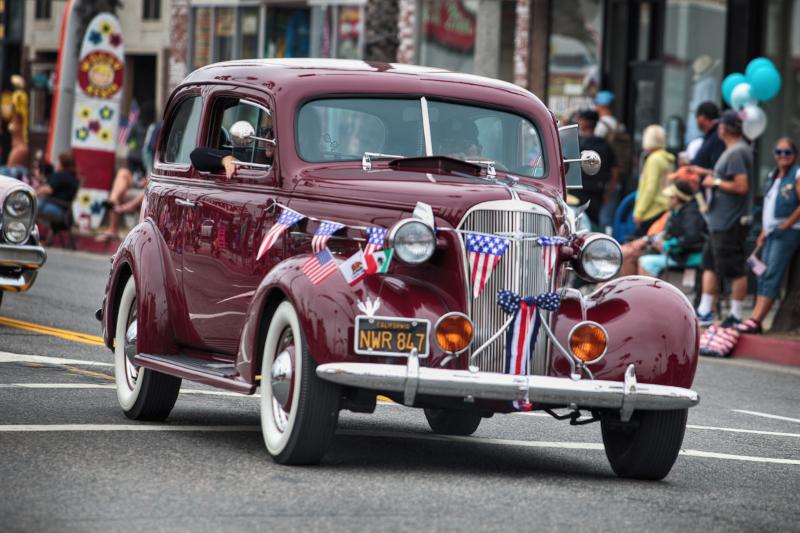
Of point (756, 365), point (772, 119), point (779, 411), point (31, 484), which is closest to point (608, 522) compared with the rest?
point (31, 484)

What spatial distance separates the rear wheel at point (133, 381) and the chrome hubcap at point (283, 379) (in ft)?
5.19

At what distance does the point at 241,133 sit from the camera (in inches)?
340

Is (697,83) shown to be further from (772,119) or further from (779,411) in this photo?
(779,411)

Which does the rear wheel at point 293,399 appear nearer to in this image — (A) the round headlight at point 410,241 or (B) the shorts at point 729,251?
(A) the round headlight at point 410,241

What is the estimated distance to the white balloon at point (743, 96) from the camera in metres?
20.6

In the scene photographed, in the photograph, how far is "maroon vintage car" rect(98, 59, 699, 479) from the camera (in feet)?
25.3

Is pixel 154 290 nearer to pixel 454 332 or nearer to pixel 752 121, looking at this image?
pixel 454 332

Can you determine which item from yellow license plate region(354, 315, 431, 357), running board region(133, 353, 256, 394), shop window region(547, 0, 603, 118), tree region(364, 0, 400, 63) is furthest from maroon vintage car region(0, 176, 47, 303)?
shop window region(547, 0, 603, 118)

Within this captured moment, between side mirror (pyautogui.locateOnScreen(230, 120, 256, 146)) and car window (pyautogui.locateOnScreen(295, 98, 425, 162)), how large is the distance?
1.07 ft

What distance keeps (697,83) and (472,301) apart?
18.1 meters

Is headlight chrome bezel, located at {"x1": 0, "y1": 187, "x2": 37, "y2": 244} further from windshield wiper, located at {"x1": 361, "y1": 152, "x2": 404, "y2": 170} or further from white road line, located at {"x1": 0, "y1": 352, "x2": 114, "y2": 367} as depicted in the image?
windshield wiper, located at {"x1": 361, "y1": 152, "x2": 404, "y2": 170}

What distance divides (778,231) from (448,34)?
47.3 ft

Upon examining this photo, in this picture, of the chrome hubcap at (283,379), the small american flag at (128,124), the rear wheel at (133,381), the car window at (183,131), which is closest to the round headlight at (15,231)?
the car window at (183,131)

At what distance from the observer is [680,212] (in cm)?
1873
